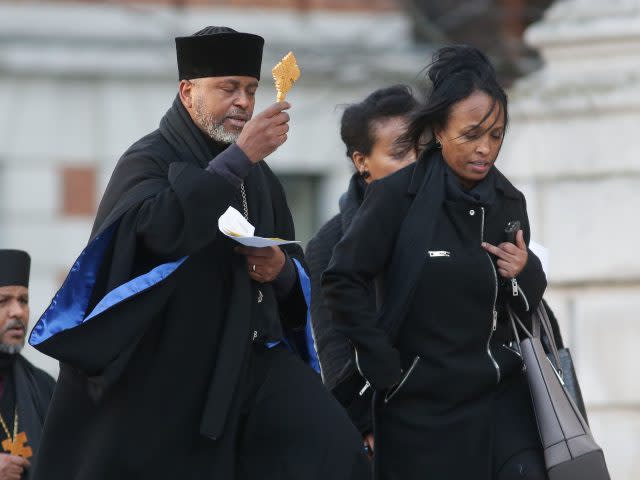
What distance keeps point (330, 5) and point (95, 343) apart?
9677mm

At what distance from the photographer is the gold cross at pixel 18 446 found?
742 centimetres

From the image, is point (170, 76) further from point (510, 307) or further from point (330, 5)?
point (510, 307)

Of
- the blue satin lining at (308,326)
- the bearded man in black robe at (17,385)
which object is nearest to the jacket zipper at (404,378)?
the blue satin lining at (308,326)

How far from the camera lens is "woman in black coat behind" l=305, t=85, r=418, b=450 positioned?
6.79 metres

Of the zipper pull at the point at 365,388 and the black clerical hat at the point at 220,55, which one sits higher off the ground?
the black clerical hat at the point at 220,55

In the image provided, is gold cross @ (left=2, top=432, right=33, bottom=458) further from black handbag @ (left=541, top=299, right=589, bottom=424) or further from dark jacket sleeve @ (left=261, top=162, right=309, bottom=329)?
black handbag @ (left=541, top=299, right=589, bottom=424)

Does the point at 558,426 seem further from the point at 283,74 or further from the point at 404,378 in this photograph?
the point at 283,74

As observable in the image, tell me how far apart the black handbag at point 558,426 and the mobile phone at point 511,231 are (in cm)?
32

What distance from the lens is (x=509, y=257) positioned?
6.22 metres

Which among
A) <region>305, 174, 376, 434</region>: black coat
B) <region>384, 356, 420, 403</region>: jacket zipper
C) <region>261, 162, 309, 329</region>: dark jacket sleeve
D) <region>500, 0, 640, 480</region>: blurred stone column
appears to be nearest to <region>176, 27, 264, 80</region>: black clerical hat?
<region>261, 162, 309, 329</region>: dark jacket sleeve

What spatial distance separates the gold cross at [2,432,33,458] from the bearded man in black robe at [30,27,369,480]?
1243 millimetres

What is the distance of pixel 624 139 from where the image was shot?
898cm

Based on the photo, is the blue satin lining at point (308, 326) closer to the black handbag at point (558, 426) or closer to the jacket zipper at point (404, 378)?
the jacket zipper at point (404, 378)

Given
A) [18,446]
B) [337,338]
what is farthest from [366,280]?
[18,446]
